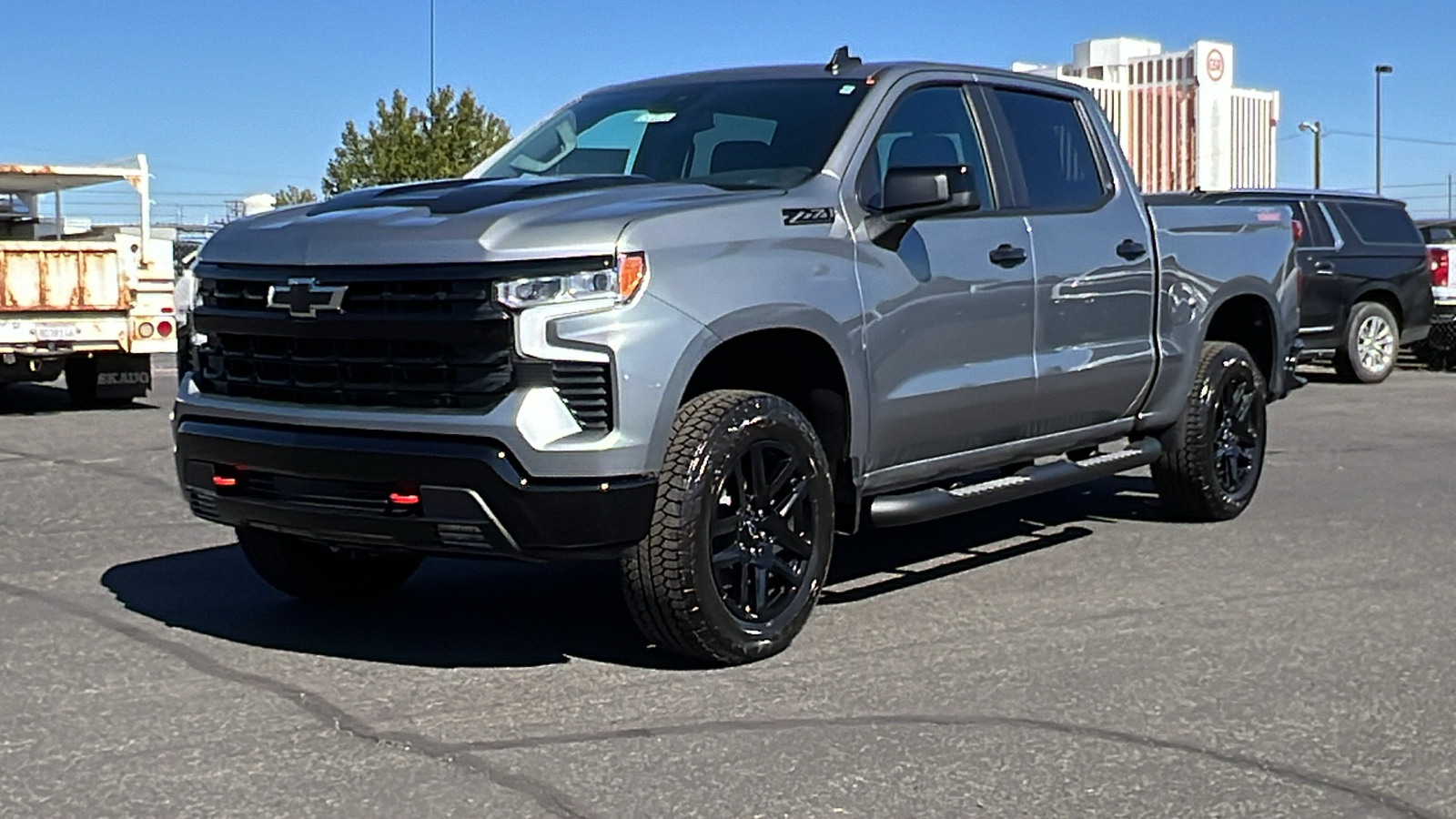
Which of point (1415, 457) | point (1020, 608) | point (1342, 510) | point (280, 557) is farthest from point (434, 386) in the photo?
point (1415, 457)

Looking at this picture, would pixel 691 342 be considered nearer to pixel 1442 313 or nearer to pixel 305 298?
pixel 305 298

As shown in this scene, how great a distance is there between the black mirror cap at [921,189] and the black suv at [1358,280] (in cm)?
1139

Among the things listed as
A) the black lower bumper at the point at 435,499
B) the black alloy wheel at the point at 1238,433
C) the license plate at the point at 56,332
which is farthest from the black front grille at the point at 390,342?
the license plate at the point at 56,332

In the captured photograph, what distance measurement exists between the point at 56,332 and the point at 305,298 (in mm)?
10017

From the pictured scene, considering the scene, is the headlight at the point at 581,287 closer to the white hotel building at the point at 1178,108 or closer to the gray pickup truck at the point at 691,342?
the gray pickup truck at the point at 691,342

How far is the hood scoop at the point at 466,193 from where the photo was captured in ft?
18.2

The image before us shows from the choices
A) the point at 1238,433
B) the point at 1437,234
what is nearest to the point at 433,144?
the point at 1437,234

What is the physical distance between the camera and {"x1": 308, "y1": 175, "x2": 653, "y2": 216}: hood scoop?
5559mm

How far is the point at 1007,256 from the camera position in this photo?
6.69 meters

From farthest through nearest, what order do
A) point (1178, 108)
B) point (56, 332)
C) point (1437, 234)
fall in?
point (1178, 108), point (1437, 234), point (56, 332)

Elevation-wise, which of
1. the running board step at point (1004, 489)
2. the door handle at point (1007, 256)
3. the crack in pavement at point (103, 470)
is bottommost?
the crack in pavement at point (103, 470)

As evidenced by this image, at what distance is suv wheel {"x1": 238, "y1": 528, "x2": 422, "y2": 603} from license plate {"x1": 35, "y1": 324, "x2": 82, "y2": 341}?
886cm

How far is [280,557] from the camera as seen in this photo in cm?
630

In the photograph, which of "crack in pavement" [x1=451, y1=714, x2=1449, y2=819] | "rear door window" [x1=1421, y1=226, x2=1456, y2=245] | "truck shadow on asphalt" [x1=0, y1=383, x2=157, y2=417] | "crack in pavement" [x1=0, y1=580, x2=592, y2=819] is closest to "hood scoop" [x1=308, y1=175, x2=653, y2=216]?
"crack in pavement" [x1=0, y1=580, x2=592, y2=819]
